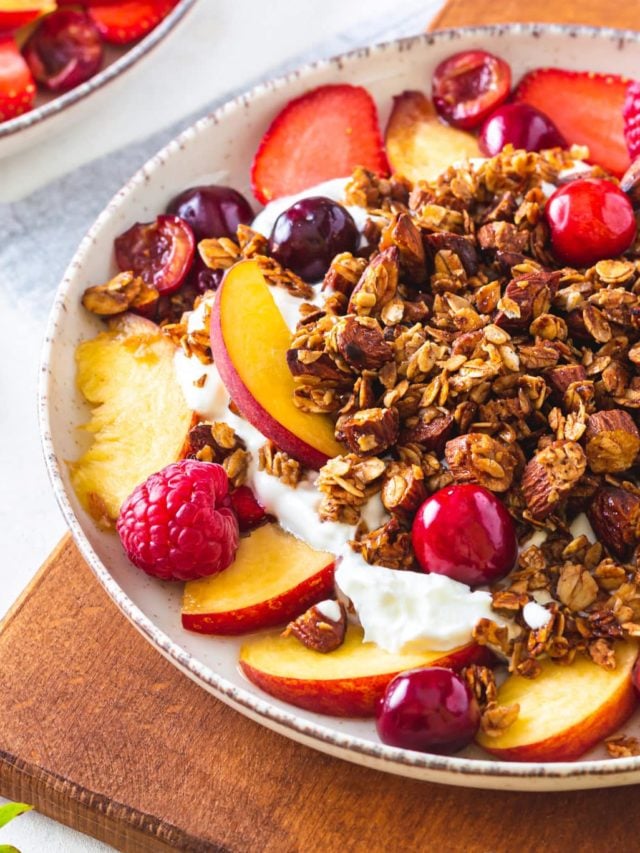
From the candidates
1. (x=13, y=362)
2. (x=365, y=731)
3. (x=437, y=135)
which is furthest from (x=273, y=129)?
(x=365, y=731)

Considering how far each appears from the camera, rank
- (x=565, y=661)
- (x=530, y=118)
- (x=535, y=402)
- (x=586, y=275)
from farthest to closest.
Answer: (x=530, y=118)
(x=586, y=275)
(x=535, y=402)
(x=565, y=661)

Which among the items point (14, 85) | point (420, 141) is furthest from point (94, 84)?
point (420, 141)

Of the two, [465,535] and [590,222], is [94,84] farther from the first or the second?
[465,535]

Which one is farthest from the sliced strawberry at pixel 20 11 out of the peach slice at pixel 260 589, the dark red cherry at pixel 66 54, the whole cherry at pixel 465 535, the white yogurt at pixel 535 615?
the white yogurt at pixel 535 615

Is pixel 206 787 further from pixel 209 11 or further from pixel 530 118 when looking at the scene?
pixel 209 11

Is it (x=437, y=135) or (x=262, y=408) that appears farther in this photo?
(x=437, y=135)

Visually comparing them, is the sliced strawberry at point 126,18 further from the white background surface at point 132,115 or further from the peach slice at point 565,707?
the peach slice at point 565,707
